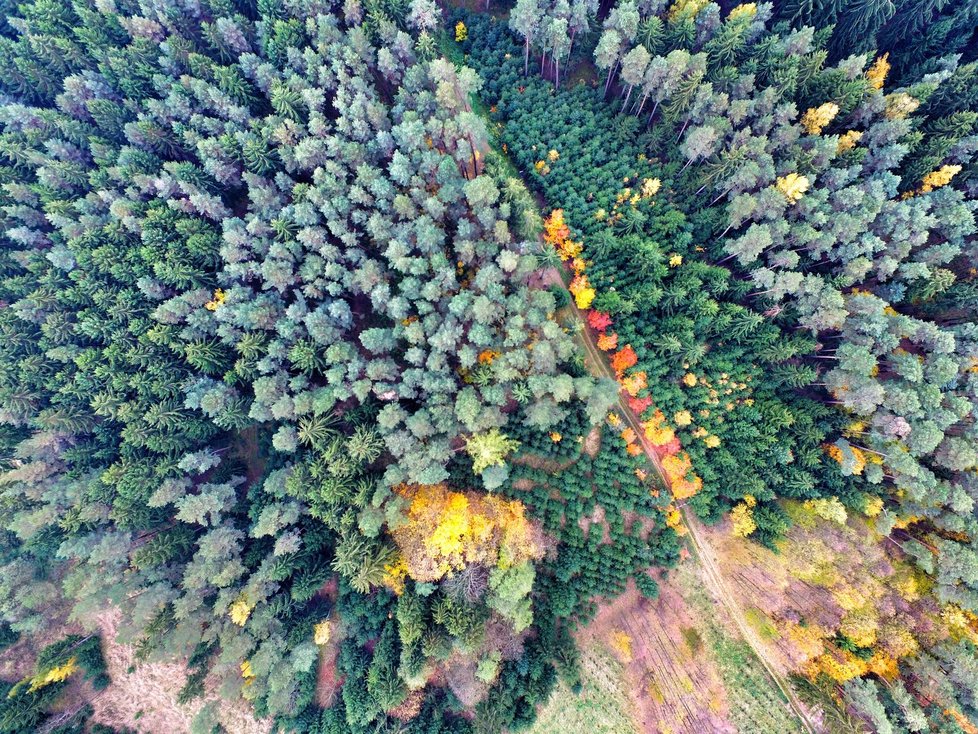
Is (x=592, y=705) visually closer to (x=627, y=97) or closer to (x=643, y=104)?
(x=627, y=97)

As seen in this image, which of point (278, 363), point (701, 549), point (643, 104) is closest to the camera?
point (278, 363)

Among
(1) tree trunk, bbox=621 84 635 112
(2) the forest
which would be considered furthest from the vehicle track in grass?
(1) tree trunk, bbox=621 84 635 112

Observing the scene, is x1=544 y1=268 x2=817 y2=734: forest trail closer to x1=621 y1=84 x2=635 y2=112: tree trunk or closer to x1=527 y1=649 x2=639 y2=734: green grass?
x1=527 y1=649 x2=639 y2=734: green grass

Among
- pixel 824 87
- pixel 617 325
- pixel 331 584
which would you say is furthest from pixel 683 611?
pixel 824 87

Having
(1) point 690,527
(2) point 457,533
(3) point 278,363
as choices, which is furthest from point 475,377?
(1) point 690,527

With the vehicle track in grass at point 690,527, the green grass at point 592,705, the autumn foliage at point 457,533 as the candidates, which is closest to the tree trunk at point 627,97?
the vehicle track in grass at point 690,527

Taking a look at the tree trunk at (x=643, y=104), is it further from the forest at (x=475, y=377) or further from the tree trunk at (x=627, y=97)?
the tree trunk at (x=627, y=97)
